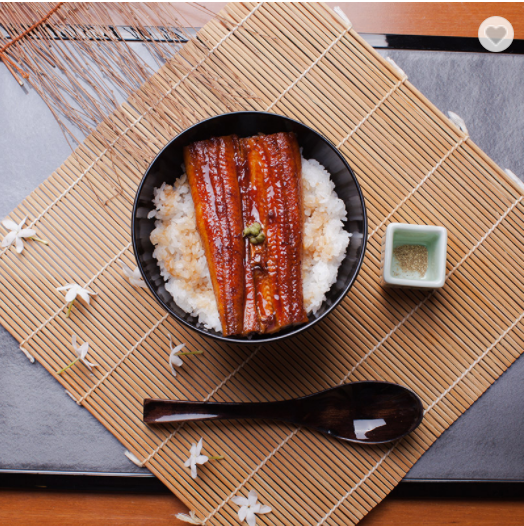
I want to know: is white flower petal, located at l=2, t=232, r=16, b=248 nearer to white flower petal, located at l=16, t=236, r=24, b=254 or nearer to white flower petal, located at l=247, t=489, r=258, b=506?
white flower petal, located at l=16, t=236, r=24, b=254

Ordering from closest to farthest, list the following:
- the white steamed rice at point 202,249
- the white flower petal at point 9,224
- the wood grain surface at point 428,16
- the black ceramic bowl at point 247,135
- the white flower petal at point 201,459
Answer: the black ceramic bowl at point 247,135, the white steamed rice at point 202,249, the white flower petal at point 201,459, the white flower petal at point 9,224, the wood grain surface at point 428,16

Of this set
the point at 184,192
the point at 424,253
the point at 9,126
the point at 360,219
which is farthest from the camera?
the point at 9,126

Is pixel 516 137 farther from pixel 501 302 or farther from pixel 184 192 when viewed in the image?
pixel 184 192

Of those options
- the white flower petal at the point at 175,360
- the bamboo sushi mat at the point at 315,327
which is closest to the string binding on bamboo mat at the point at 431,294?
the bamboo sushi mat at the point at 315,327

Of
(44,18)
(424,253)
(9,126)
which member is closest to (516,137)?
(424,253)

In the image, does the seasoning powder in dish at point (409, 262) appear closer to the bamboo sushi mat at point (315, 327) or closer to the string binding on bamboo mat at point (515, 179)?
the bamboo sushi mat at point (315, 327)

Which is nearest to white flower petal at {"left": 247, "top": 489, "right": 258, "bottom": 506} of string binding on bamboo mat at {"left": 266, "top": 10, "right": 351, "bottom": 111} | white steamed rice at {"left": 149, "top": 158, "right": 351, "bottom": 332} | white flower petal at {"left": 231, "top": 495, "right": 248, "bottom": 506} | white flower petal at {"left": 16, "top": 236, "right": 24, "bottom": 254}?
white flower petal at {"left": 231, "top": 495, "right": 248, "bottom": 506}
